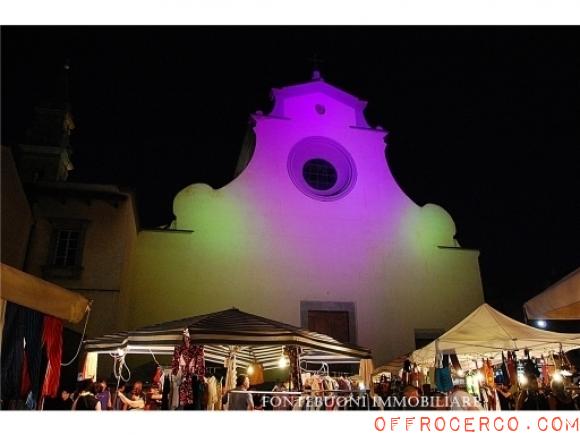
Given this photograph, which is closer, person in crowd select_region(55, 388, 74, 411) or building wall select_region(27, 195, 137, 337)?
person in crowd select_region(55, 388, 74, 411)

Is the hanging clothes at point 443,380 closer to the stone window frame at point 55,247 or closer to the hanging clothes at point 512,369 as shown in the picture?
the hanging clothes at point 512,369

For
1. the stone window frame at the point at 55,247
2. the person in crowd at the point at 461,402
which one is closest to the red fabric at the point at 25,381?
the person in crowd at the point at 461,402

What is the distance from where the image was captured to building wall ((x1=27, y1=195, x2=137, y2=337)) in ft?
38.0

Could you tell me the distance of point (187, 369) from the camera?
6.91 metres

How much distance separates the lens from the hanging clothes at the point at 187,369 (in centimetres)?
686

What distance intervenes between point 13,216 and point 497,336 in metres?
10.4

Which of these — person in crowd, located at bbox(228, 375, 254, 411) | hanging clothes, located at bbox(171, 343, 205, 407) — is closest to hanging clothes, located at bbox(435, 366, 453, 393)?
person in crowd, located at bbox(228, 375, 254, 411)

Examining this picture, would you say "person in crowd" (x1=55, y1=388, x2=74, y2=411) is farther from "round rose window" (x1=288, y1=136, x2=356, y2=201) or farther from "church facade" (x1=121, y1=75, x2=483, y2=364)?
"round rose window" (x1=288, y1=136, x2=356, y2=201)

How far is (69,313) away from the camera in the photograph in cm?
538

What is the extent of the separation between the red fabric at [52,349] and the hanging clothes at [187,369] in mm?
1520

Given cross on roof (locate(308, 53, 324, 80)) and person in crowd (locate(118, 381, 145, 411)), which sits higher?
cross on roof (locate(308, 53, 324, 80))

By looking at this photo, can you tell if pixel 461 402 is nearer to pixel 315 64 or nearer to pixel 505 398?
pixel 505 398

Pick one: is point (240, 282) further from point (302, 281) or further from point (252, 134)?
point (252, 134)

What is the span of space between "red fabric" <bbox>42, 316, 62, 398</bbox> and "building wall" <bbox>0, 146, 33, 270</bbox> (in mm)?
5274
